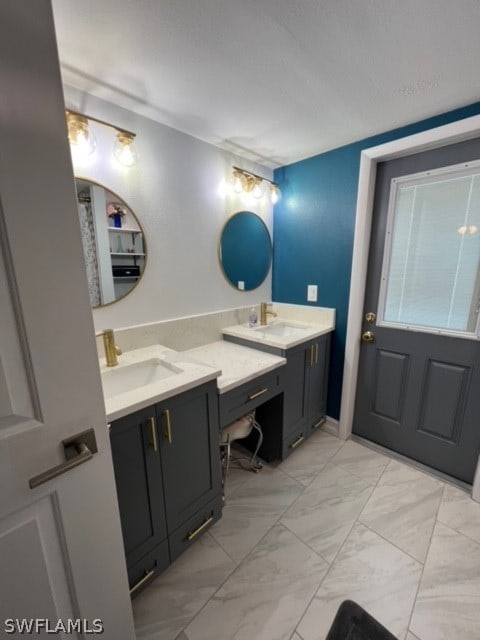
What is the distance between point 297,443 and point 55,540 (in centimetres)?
154

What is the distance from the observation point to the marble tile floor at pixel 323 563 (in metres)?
1.03

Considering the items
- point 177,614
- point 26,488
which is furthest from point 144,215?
point 177,614

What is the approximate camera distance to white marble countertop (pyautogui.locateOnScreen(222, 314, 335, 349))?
1.65 meters

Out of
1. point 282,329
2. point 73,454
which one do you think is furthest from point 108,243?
point 282,329

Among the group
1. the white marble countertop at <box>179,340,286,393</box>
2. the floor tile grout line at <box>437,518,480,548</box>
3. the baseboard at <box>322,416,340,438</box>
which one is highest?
the white marble countertop at <box>179,340,286,393</box>

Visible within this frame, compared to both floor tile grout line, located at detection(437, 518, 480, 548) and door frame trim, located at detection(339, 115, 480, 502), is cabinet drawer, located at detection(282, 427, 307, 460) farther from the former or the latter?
floor tile grout line, located at detection(437, 518, 480, 548)

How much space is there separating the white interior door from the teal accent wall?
173 cm

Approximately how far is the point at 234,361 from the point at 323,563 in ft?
3.42

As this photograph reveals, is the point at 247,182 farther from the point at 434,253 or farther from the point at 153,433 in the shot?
the point at 153,433

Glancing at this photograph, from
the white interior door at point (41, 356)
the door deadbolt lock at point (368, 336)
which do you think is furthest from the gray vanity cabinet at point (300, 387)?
the white interior door at point (41, 356)

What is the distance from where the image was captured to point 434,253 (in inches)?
62.4

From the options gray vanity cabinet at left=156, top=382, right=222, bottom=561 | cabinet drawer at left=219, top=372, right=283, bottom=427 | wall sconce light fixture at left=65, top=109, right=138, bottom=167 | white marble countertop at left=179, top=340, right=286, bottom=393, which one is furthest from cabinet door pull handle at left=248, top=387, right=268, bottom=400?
wall sconce light fixture at left=65, top=109, right=138, bottom=167

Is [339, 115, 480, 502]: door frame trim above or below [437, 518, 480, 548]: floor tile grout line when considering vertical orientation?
above

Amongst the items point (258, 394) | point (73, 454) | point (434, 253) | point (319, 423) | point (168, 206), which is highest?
point (168, 206)
